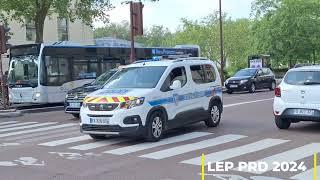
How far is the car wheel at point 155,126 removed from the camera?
1169 cm

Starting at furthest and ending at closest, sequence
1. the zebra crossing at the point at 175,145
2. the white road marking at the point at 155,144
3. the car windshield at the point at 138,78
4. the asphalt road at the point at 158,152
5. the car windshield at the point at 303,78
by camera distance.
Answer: the car windshield at the point at 303,78, the car windshield at the point at 138,78, the white road marking at the point at 155,144, the zebra crossing at the point at 175,145, the asphalt road at the point at 158,152

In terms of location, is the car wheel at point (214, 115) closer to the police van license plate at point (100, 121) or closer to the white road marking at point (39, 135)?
the white road marking at point (39, 135)

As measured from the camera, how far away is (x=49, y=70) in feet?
78.0

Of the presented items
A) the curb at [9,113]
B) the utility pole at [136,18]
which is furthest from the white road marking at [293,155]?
the utility pole at [136,18]

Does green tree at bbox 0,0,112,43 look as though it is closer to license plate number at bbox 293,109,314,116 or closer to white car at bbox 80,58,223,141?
white car at bbox 80,58,223,141

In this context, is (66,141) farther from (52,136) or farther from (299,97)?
(299,97)

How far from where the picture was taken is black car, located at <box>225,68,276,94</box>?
107ft

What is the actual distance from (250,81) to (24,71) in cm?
1425

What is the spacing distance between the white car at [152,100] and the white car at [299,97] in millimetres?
1874

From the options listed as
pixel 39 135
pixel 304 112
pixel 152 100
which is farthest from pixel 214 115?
pixel 39 135

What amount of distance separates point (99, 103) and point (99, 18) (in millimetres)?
22723

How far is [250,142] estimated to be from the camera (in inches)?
455

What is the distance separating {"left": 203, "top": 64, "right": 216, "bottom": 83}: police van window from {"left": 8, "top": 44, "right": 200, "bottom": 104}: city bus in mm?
10785

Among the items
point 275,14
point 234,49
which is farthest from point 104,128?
point 234,49
